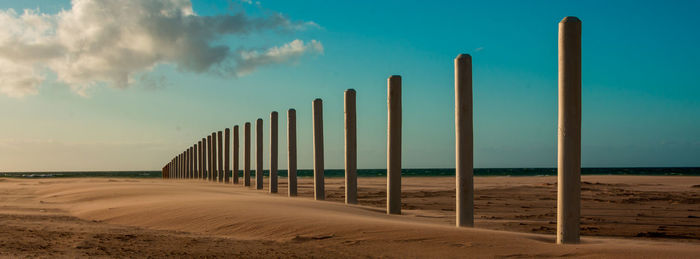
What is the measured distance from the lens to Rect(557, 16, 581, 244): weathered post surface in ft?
17.4

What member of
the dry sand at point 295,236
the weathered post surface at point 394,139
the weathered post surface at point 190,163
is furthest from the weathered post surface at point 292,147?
the weathered post surface at point 190,163

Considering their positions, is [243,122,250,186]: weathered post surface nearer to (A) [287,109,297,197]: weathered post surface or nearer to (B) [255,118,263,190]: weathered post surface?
(B) [255,118,263,190]: weathered post surface

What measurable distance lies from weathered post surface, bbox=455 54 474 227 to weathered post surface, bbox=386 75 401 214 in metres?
2.08

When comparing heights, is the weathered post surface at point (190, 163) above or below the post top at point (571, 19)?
below

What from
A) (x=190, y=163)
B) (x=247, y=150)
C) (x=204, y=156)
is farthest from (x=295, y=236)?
(x=190, y=163)

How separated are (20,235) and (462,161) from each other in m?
4.90

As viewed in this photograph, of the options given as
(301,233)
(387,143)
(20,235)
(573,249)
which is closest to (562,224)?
(573,249)

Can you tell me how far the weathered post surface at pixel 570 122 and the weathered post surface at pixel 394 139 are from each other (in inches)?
147

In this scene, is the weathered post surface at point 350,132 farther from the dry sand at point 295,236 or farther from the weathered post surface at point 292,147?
the weathered post surface at point 292,147

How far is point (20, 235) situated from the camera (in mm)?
5484

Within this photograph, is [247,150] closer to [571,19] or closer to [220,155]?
[220,155]

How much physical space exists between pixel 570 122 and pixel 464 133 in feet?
5.31

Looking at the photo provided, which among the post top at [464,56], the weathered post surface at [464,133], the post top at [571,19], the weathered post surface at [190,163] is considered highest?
the post top at [571,19]

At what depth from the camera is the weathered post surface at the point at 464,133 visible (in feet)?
22.2
